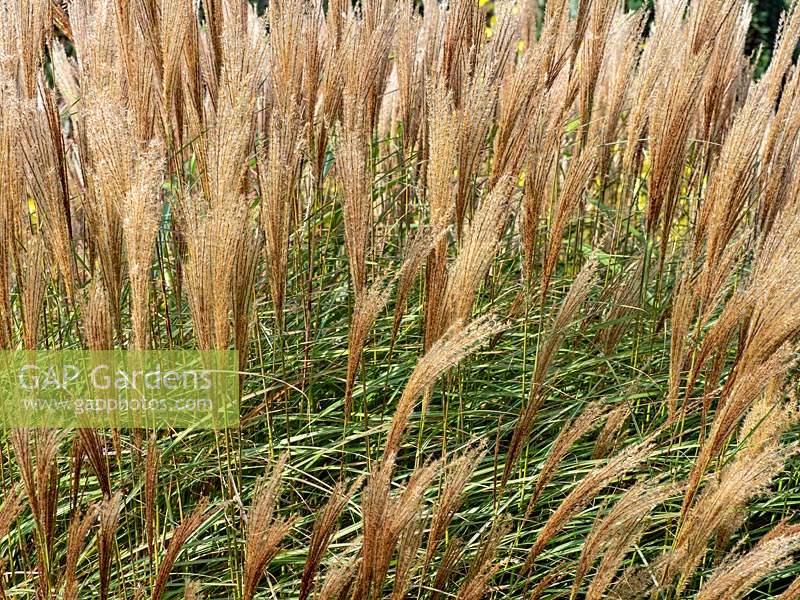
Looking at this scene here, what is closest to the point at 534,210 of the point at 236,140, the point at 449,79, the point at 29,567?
the point at 449,79

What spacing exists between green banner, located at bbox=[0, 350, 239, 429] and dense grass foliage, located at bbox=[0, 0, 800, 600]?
6 centimetres

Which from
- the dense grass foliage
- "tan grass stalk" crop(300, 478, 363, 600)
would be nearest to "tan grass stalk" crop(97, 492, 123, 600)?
the dense grass foliage

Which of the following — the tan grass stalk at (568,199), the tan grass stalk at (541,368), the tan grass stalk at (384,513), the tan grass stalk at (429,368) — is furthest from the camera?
the tan grass stalk at (568,199)

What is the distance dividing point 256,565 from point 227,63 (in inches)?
48.1

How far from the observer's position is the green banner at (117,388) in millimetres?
2137

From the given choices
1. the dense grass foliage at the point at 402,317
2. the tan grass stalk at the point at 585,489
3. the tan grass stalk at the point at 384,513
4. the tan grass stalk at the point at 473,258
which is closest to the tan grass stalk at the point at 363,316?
the dense grass foliage at the point at 402,317

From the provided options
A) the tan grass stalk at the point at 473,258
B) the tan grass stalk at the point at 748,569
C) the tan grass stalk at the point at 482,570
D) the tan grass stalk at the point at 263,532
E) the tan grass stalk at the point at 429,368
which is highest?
the tan grass stalk at the point at 473,258

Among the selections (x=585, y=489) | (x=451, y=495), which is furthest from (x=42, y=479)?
(x=585, y=489)

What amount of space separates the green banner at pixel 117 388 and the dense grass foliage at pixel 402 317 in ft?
0.20

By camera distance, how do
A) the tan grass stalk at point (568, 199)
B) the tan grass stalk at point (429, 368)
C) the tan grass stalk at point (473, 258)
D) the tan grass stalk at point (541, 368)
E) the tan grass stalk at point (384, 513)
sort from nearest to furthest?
the tan grass stalk at point (384, 513)
the tan grass stalk at point (429, 368)
the tan grass stalk at point (473, 258)
the tan grass stalk at point (541, 368)
the tan grass stalk at point (568, 199)

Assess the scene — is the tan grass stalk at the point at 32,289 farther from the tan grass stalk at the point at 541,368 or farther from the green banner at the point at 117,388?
the tan grass stalk at the point at 541,368

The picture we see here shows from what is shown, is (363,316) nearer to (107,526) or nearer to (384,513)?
(384,513)

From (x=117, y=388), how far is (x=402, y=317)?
784mm

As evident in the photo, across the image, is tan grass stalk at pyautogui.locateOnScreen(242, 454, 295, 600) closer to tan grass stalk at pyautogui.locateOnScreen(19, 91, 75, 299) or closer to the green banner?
the green banner
